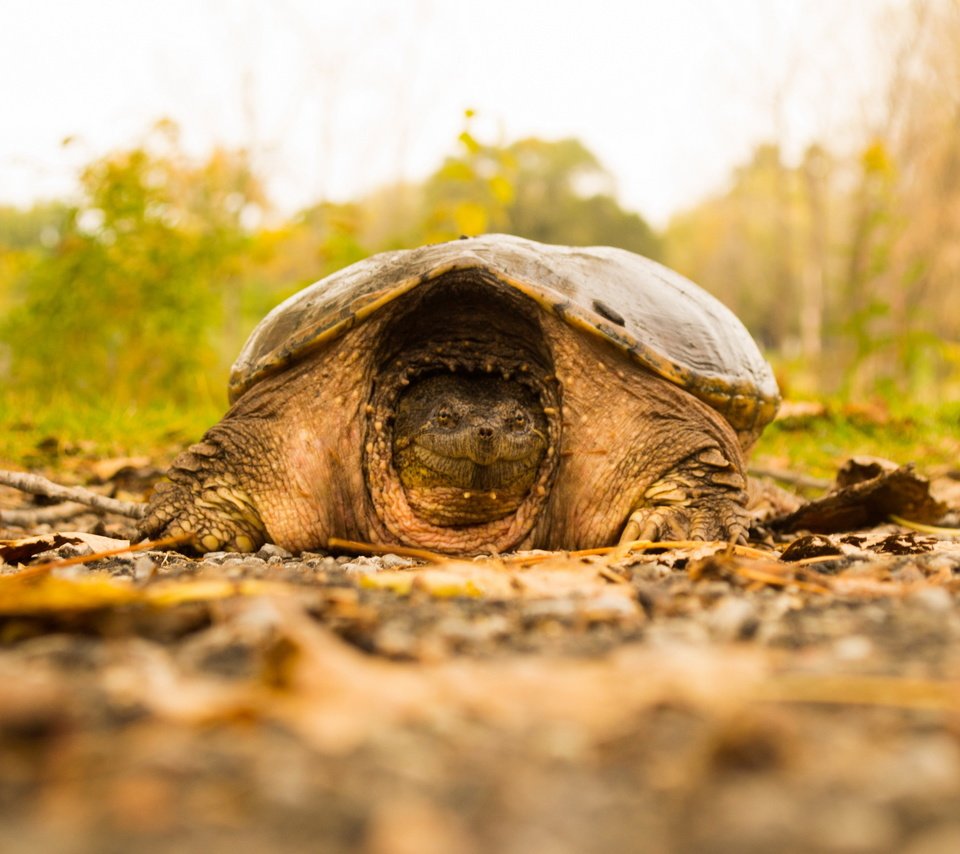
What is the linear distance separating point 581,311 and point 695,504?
63 centimetres

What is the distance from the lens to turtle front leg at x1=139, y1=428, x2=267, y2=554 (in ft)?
8.67

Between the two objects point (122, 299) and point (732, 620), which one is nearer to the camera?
point (732, 620)

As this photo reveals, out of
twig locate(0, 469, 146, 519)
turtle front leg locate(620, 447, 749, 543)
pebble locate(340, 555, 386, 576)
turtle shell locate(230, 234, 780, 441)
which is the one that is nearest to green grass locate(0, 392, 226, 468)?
twig locate(0, 469, 146, 519)

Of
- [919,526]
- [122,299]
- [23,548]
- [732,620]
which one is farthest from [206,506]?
[122,299]

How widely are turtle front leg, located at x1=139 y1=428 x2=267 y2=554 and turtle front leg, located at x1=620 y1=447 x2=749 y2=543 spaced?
111 centimetres

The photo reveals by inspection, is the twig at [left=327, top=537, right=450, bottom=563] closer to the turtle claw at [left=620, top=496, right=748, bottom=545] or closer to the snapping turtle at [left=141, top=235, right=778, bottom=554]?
the snapping turtle at [left=141, top=235, right=778, bottom=554]

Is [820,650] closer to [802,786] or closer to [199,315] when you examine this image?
[802,786]

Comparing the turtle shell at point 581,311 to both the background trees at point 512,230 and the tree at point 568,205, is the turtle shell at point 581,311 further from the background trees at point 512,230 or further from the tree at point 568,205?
the tree at point 568,205

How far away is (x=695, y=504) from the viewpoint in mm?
2609

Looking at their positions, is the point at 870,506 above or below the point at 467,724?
below

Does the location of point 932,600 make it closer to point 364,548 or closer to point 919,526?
point 364,548

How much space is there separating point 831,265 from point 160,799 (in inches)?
883

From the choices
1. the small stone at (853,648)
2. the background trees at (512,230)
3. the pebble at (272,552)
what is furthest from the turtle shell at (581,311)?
the background trees at (512,230)

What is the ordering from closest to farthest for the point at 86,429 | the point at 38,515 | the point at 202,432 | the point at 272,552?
1. the point at 272,552
2. the point at 38,515
3. the point at 86,429
4. the point at 202,432
